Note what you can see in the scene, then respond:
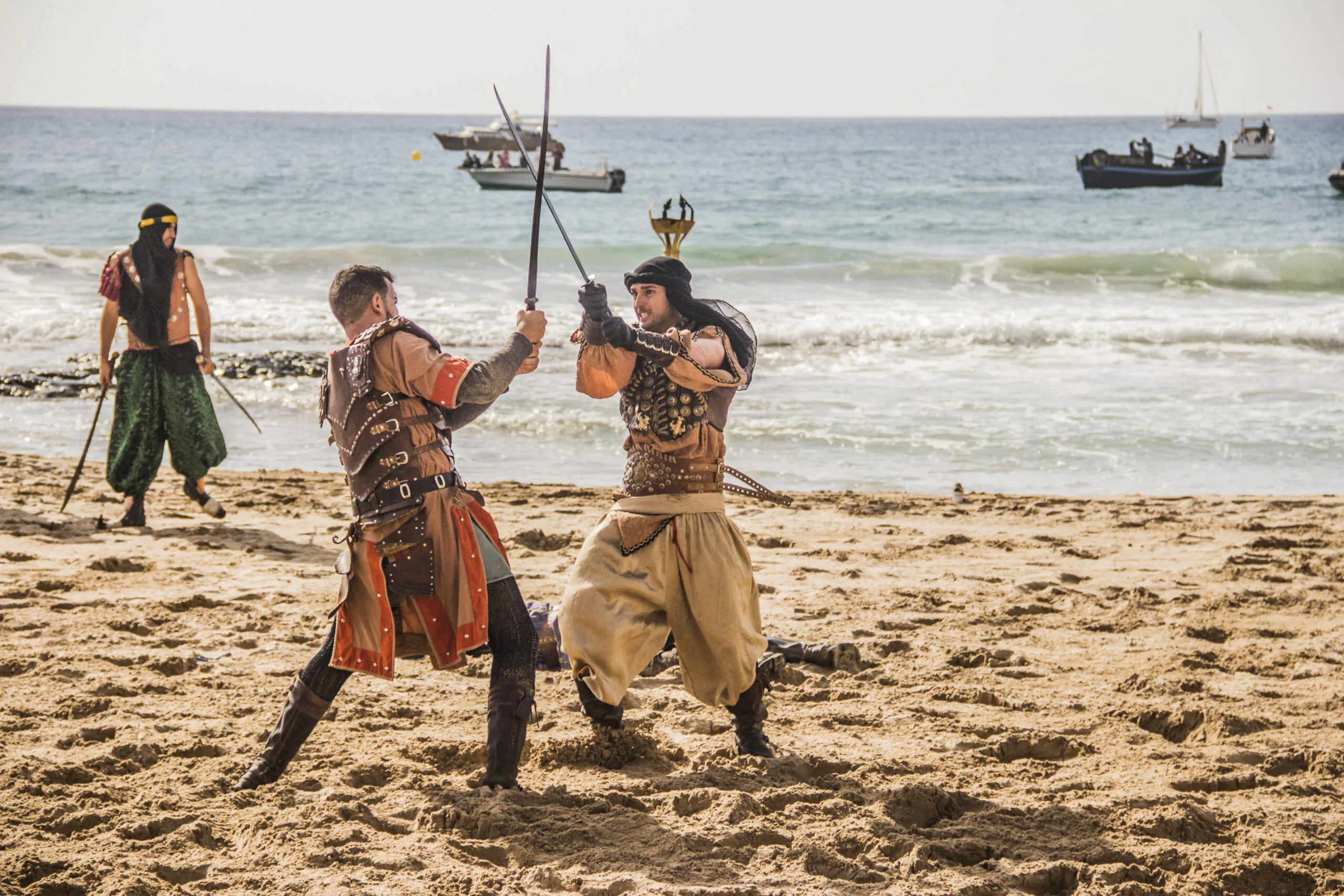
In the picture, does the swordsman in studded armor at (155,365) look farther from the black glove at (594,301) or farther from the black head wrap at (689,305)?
the black glove at (594,301)

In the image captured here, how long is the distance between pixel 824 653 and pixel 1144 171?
126ft

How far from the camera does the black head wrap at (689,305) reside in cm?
362

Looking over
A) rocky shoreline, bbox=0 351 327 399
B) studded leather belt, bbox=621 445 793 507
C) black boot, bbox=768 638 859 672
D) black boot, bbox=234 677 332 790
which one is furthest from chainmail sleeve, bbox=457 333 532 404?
rocky shoreline, bbox=0 351 327 399

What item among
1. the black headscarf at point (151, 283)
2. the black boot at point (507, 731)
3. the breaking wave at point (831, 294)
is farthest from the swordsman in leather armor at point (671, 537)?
the breaking wave at point (831, 294)

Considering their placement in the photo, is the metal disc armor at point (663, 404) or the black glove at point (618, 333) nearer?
the black glove at point (618, 333)

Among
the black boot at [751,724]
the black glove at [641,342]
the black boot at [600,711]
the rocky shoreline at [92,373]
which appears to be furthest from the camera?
the rocky shoreline at [92,373]

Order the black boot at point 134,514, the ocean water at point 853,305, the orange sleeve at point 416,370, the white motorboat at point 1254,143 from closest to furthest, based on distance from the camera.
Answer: the orange sleeve at point 416,370 < the black boot at point 134,514 < the ocean water at point 853,305 < the white motorboat at point 1254,143

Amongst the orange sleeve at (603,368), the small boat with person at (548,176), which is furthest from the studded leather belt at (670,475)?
the small boat with person at (548,176)

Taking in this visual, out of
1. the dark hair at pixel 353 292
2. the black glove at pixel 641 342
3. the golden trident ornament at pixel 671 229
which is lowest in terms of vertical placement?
the black glove at pixel 641 342

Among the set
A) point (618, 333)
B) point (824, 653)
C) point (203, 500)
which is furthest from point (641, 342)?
point (203, 500)

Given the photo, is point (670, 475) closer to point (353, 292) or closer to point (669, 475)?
point (669, 475)

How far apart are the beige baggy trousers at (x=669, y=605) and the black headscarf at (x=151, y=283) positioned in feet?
11.9

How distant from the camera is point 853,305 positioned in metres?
17.6

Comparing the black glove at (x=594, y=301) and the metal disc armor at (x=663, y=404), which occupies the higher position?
the black glove at (x=594, y=301)
